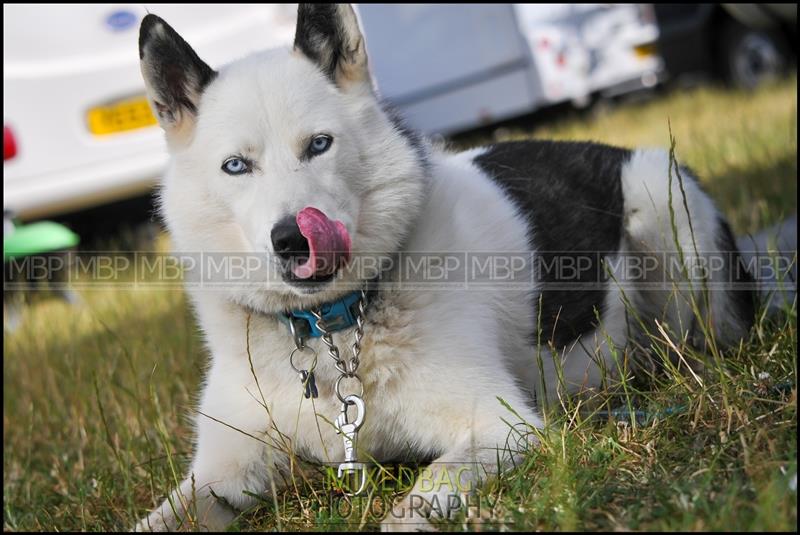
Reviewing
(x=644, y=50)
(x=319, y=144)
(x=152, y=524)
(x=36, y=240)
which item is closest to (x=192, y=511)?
(x=152, y=524)

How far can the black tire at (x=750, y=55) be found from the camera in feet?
28.4

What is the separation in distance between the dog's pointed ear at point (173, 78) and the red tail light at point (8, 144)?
4.05m

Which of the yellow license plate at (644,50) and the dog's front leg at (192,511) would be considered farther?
the yellow license plate at (644,50)

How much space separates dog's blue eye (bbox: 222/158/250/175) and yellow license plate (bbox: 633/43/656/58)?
6.62m

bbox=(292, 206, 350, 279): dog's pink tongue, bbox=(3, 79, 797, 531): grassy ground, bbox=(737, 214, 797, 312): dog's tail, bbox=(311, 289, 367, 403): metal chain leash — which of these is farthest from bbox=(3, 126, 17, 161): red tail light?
bbox=(737, 214, 797, 312): dog's tail

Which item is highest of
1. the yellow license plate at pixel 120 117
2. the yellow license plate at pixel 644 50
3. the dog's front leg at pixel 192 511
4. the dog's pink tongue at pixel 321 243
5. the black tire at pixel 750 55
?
the dog's pink tongue at pixel 321 243

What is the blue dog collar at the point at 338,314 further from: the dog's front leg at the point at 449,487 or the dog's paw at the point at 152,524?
the dog's paw at the point at 152,524

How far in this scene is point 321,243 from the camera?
2.24 meters

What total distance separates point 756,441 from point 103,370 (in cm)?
282

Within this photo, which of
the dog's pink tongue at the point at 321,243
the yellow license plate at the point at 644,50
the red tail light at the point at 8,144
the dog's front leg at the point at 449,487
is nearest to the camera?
the dog's front leg at the point at 449,487

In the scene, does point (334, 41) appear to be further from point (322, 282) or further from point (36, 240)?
point (36, 240)

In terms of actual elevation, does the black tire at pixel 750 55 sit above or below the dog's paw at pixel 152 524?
below

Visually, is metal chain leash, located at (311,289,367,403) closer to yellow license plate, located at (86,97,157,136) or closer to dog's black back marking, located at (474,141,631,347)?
dog's black back marking, located at (474,141,631,347)

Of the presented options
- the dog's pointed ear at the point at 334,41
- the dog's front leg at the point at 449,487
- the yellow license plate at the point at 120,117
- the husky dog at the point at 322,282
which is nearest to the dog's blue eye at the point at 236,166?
the husky dog at the point at 322,282
